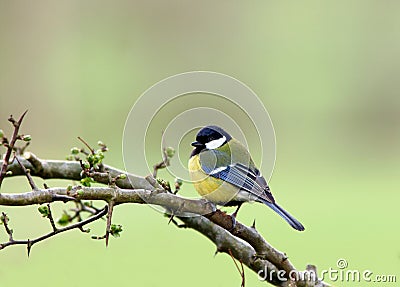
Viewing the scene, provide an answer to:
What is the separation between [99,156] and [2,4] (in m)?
8.78

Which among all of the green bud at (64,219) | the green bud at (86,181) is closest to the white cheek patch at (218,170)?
the green bud at (64,219)

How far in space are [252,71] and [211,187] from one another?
25.2ft

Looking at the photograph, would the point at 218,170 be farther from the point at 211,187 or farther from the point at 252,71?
the point at 252,71

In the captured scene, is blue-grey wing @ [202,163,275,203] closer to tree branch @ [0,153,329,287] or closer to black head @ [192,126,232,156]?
black head @ [192,126,232,156]

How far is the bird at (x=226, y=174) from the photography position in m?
2.42

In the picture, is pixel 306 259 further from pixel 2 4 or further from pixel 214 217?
pixel 2 4

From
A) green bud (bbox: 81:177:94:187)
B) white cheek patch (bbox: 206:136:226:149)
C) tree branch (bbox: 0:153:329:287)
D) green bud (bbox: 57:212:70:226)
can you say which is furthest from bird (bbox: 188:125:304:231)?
green bud (bbox: 81:177:94:187)

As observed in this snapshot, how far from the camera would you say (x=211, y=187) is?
2.44m

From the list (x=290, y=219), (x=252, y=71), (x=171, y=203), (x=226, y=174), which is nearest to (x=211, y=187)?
(x=226, y=174)

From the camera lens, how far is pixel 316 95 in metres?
9.78

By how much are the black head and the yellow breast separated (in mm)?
79

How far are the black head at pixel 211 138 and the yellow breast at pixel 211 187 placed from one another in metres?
0.08

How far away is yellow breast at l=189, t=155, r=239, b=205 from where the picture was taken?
7.61 ft

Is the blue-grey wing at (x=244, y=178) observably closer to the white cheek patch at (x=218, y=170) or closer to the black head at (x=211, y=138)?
the white cheek patch at (x=218, y=170)
